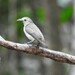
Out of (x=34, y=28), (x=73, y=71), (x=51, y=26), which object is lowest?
(x=73, y=71)

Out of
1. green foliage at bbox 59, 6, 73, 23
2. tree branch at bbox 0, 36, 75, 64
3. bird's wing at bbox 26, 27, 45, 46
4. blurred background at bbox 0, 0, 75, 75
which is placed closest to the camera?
bird's wing at bbox 26, 27, 45, 46

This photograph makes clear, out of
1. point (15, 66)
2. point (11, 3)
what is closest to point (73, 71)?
point (15, 66)

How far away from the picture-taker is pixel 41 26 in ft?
39.7

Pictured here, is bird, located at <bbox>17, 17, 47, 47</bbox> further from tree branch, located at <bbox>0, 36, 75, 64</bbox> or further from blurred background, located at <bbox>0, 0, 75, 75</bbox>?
blurred background, located at <bbox>0, 0, 75, 75</bbox>

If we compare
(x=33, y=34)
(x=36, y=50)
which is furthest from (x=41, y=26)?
(x=33, y=34)

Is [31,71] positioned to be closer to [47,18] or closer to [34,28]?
[47,18]

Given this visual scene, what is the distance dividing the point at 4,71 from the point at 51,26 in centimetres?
217

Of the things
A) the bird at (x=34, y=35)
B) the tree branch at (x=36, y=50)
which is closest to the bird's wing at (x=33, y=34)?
the bird at (x=34, y=35)

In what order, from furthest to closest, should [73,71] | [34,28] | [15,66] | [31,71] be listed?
[31,71] → [15,66] → [73,71] → [34,28]

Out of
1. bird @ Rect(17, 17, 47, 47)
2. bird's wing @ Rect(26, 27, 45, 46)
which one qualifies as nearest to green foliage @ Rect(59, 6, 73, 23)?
bird @ Rect(17, 17, 47, 47)

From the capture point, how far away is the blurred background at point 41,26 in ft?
31.5

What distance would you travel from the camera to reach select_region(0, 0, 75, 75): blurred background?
9594 mm

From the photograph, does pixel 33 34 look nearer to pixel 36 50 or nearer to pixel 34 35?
pixel 34 35

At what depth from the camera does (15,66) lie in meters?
10.9
